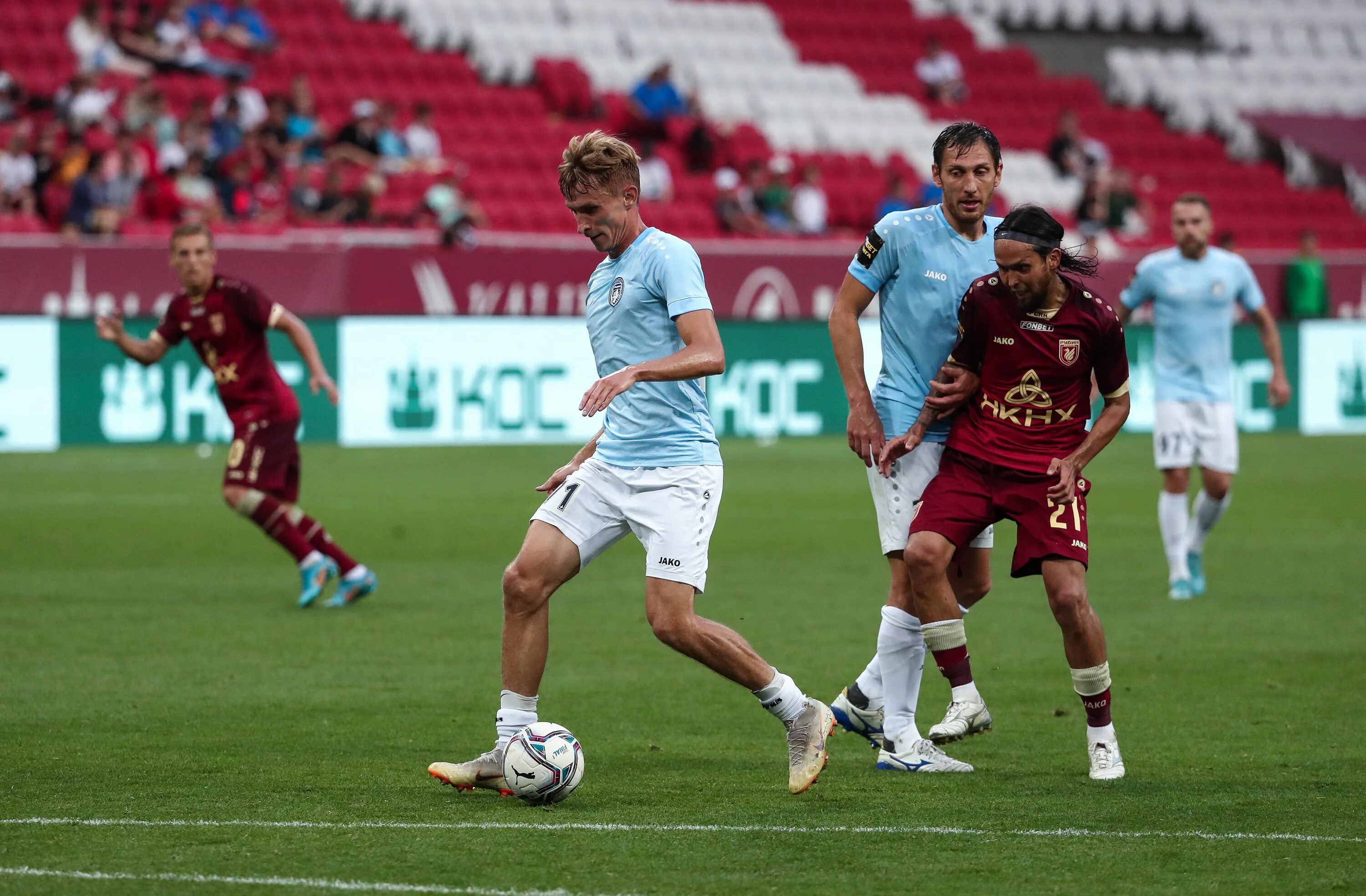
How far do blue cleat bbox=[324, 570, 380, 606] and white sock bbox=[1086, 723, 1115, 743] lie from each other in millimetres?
5410

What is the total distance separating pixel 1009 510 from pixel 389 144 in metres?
18.3

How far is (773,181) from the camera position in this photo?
26.0m

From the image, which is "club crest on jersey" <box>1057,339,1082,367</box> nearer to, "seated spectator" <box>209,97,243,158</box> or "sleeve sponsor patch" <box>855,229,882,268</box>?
"sleeve sponsor patch" <box>855,229,882,268</box>

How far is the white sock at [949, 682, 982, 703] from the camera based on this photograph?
21.2ft

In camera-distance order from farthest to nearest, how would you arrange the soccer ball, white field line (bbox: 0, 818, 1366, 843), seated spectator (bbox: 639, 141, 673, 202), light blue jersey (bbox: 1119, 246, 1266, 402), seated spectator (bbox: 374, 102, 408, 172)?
seated spectator (bbox: 639, 141, 673, 202), seated spectator (bbox: 374, 102, 408, 172), light blue jersey (bbox: 1119, 246, 1266, 402), the soccer ball, white field line (bbox: 0, 818, 1366, 843)

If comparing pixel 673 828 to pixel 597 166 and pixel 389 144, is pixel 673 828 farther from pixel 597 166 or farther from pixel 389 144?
pixel 389 144

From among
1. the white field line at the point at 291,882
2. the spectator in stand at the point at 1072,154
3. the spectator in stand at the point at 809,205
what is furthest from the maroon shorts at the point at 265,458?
the spectator in stand at the point at 1072,154

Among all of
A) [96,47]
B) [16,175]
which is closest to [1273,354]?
[16,175]

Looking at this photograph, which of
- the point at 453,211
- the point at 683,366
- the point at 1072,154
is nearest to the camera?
the point at 683,366

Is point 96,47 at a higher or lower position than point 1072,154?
higher

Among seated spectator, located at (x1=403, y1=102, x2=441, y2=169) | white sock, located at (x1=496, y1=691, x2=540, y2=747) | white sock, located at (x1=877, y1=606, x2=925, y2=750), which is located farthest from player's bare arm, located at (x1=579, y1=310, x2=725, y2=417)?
seated spectator, located at (x1=403, y1=102, x2=441, y2=169)

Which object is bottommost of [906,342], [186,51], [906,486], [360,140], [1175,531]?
[1175,531]

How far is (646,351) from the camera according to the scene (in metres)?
6.02

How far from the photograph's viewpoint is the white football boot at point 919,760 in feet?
21.0
